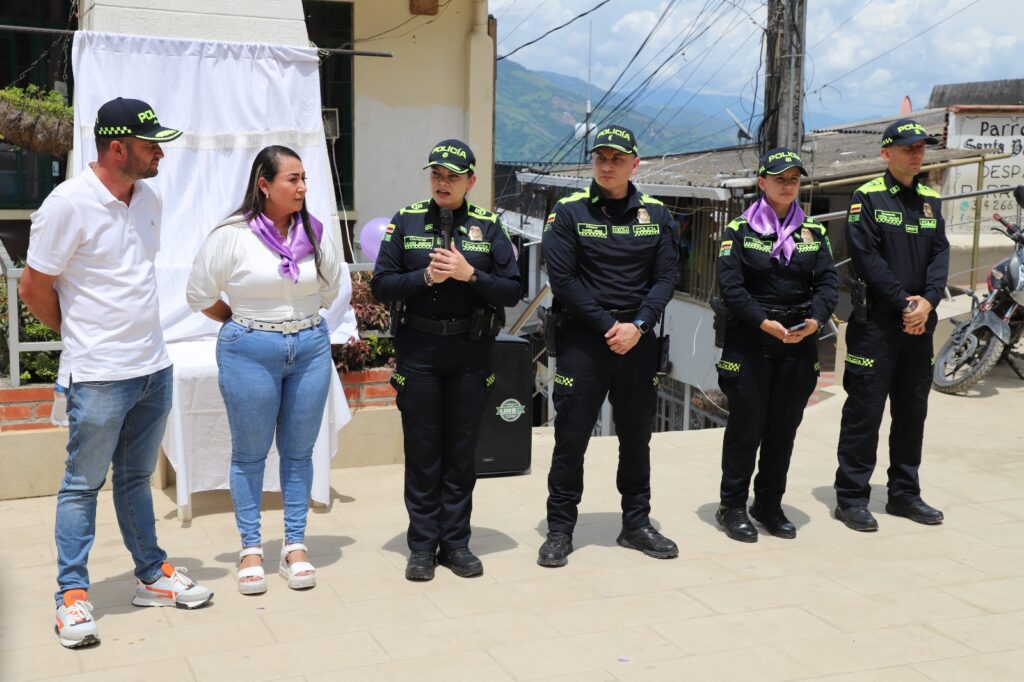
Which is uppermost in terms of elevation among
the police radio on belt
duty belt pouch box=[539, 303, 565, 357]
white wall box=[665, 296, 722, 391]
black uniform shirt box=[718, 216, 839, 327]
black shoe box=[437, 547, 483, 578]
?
the police radio on belt

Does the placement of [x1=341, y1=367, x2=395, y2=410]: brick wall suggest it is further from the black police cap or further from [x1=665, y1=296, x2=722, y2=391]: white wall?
[x1=665, y1=296, x2=722, y2=391]: white wall

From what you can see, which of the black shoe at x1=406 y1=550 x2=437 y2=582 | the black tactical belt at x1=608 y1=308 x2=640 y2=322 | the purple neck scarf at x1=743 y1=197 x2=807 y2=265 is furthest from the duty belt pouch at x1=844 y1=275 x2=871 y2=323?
the black shoe at x1=406 y1=550 x2=437 y2=582

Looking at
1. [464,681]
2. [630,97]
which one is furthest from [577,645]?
[630,97]

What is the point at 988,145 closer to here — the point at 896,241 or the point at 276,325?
the point at 896,241

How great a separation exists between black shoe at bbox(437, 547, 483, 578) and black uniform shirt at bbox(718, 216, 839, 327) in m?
1.70

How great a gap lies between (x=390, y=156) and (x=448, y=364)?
5.68m

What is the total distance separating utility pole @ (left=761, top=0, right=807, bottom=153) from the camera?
1210cm

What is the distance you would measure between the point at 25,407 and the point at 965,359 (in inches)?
289

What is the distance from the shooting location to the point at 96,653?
400cm

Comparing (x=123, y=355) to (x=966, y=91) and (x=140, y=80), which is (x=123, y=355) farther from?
(x=966, y=91)

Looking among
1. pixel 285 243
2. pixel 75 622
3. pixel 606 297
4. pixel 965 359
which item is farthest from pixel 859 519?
pixel 965 359

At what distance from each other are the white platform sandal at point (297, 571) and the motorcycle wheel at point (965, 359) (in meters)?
6.14

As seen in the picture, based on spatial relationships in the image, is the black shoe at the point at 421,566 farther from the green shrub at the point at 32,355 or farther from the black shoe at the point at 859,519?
the green shrub at the point at 32,355

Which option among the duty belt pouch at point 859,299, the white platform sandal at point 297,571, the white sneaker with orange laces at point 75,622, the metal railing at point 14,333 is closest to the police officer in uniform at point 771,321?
the duty belt pouch at point 859,299
